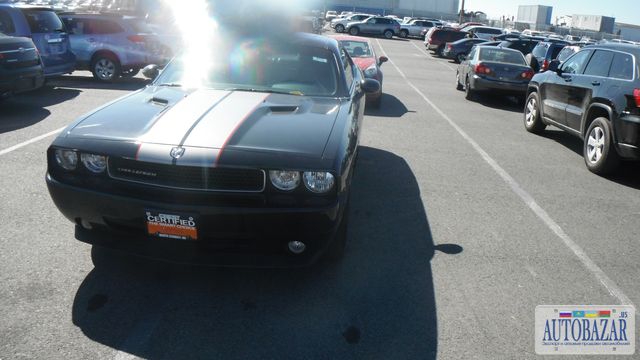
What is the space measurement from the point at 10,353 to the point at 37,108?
7.74 meters

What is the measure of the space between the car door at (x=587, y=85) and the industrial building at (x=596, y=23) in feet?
278

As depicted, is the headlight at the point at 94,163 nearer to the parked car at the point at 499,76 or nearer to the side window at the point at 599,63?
the side window at the point at 599,63

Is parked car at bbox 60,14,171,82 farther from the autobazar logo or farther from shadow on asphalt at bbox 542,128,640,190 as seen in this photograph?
the autobazar logo

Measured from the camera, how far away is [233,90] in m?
4.31

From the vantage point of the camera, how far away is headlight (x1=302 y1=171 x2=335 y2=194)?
314cm

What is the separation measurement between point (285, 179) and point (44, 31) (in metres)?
10.1

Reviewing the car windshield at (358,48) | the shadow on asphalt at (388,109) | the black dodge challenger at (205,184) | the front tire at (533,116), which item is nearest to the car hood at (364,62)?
the car windshield at (358,48)

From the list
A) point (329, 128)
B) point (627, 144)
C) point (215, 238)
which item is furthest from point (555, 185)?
point (215, 238)

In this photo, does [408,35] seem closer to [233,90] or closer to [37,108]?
[37,108]

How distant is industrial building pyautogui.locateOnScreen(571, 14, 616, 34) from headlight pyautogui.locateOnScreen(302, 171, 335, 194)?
9105 centimetres

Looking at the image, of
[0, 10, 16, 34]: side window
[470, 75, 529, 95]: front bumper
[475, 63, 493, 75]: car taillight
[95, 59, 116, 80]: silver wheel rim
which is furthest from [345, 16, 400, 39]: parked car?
[0, 10, 16, 34]: side window

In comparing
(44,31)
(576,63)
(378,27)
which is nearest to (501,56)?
(576,63)

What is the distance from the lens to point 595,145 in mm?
7117

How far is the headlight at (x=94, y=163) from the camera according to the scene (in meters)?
3.27
